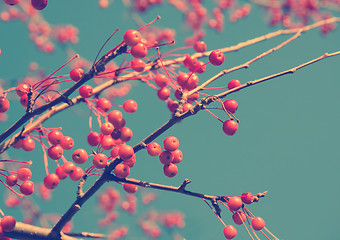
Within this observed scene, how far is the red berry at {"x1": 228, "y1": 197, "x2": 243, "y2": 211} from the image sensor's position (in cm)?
243

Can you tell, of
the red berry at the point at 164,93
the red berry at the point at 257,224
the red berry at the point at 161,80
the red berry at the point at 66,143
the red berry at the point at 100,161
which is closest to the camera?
the red berry at the point at 100,161

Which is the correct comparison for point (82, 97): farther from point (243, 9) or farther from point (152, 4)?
point (243, 9)

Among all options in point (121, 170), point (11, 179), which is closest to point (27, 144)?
point (11, 179)

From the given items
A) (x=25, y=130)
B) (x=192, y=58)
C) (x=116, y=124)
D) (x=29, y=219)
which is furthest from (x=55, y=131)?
(x=29, y=219)

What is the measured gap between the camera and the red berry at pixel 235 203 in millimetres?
2428

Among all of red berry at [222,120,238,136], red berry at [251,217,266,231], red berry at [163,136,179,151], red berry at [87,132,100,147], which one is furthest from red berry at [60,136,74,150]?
red berry at [251,217,266,231]

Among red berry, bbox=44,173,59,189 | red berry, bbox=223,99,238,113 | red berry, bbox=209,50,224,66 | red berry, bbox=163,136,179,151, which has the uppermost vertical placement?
red berry, bbox=209,50,224,66

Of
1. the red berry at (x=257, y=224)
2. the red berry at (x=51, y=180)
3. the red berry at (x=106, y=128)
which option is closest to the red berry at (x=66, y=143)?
the red berry at (x=51, y=180)

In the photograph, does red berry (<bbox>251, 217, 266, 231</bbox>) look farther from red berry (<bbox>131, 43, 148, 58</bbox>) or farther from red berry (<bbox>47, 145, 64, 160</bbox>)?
red berry (<bbox>47, 145, 64, 160</bbox>)

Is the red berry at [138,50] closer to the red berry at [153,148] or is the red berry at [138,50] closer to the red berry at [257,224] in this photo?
the red berry at [153,148]

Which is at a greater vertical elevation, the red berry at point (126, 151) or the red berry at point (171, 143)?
the red berry at point (171, 143)

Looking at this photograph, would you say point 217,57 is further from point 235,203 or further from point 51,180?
point 51,180

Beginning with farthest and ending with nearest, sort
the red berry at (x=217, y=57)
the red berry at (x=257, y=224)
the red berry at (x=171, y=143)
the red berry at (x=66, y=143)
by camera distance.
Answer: the red berry at (x=66, y=143) → the red berry at (x=217, y=57) → the red berry at (x=257, y=224) → the red berry at (x=171, y=143)

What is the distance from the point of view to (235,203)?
2.43 m
